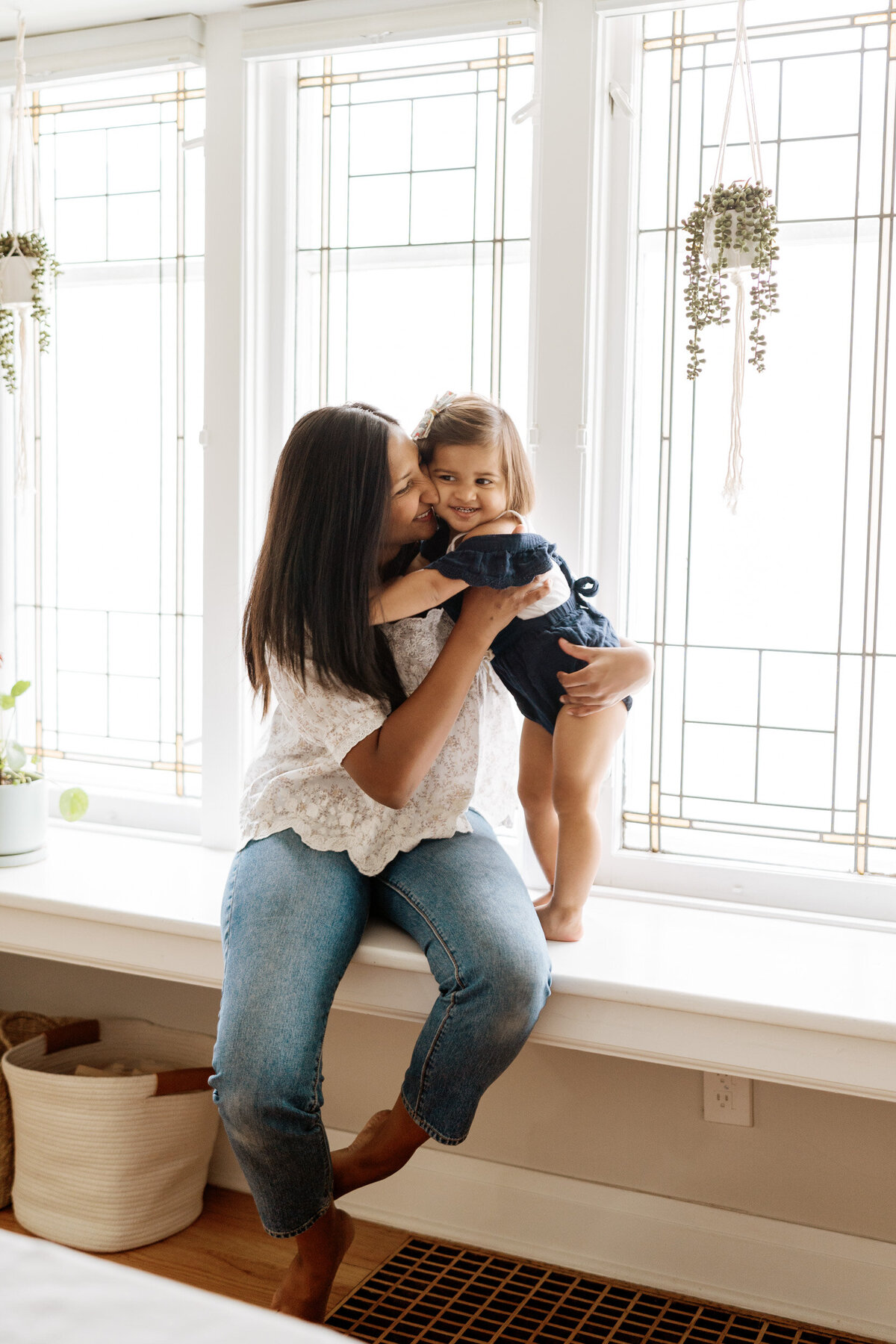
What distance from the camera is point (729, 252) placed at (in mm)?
1770

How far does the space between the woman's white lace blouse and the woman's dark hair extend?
0.15ft

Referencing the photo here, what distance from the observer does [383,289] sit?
85.4 inches

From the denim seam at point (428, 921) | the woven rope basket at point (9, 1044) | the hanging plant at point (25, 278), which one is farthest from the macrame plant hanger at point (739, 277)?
the woven rope basket at point (9, 1044)

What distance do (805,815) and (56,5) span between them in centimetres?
209

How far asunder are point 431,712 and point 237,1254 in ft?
3.62

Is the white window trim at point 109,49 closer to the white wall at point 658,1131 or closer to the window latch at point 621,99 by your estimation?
the window latch at point 621,99

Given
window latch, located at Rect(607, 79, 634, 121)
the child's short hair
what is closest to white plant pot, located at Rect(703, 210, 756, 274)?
window latch, located at Rect(607, 79, 634, 121)

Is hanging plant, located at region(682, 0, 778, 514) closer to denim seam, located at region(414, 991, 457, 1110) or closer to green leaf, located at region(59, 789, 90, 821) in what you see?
denim seam, located at region(414, 991, 457, 1110)

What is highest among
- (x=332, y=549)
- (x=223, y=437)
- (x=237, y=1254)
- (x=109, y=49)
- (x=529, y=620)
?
(x=109, y=49)

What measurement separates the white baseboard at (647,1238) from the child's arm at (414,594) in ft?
3.48

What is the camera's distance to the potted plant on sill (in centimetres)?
213

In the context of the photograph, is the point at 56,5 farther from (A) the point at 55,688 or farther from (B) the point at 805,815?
(B) the point at 805,815

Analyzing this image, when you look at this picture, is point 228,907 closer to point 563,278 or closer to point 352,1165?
point 352,1165

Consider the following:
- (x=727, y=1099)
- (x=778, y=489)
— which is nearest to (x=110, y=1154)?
(x=727, y=1099)
